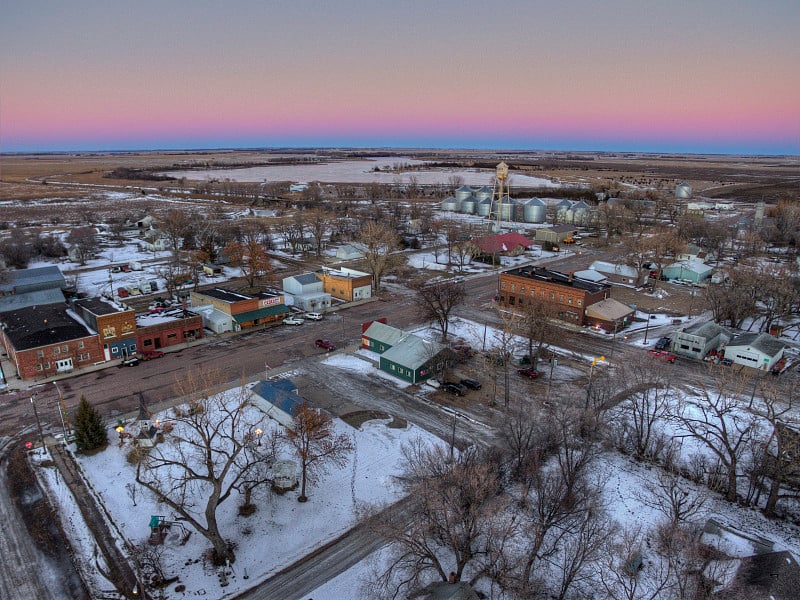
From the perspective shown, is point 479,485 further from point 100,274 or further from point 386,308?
point 100,274

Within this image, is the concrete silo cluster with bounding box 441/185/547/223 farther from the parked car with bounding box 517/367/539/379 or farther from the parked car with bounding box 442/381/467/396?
the parked car with bounding box 442/381/467/396

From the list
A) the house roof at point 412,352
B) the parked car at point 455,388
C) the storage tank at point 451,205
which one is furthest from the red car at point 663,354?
the storage tank at point 451,205

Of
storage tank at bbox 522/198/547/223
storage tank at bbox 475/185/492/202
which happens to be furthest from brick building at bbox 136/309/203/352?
storage tank at bbox 475/185/492/202

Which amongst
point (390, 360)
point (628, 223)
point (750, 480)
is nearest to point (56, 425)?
point (390, 360)

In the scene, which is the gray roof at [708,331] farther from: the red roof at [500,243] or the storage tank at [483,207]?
the storage tank at [483,207]

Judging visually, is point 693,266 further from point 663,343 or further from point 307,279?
point 307,279

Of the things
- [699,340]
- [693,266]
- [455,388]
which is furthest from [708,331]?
[693,266]
